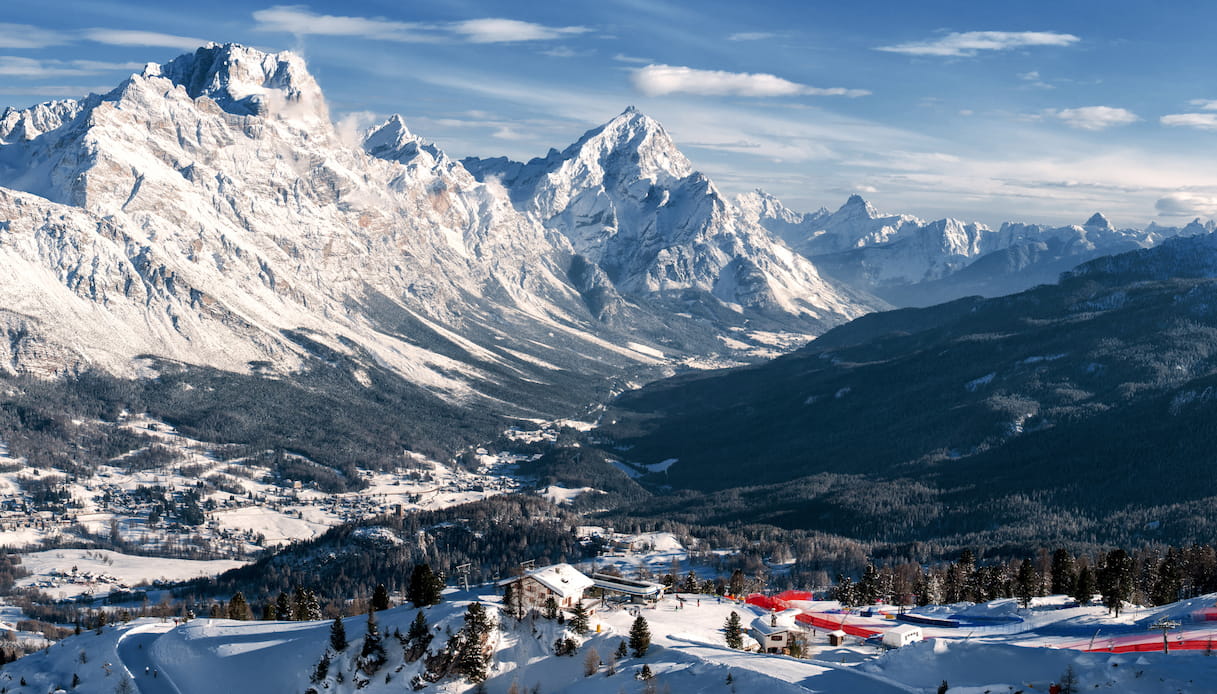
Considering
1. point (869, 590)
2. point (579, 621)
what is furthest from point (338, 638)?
point (869, 590)

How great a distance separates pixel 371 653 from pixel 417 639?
576cm

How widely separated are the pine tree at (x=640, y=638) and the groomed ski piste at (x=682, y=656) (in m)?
1.01

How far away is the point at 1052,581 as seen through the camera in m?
185

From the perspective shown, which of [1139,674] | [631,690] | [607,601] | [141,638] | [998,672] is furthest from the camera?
[141,638]

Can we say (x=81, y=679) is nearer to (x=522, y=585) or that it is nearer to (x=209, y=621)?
(x=209, y=621)

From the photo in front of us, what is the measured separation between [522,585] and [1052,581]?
98001 mm

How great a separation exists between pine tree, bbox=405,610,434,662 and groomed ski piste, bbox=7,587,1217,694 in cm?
104

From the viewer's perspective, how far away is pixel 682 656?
126m

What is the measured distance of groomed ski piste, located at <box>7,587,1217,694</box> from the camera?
111 metres

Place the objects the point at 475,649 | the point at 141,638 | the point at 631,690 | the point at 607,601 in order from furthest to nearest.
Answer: the point at 141,638, the point at 607,601, the point at 475,649, the point at 631,690

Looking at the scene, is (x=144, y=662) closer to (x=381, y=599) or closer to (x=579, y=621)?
(x=381, y=599)

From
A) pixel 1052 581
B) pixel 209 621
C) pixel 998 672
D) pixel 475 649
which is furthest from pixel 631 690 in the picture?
pixel 1052 581

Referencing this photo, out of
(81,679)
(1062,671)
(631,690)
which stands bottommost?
(81,679)

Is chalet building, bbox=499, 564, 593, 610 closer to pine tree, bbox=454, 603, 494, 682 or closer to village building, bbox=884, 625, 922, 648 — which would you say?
pine tree, bbox=454, 603, 494, 682
